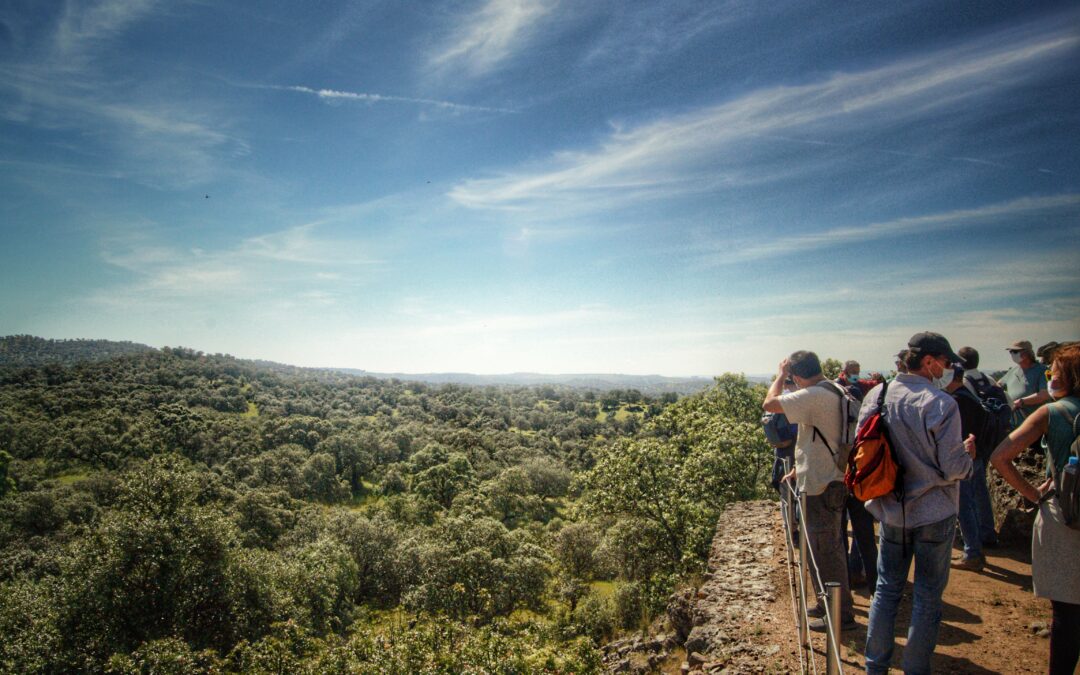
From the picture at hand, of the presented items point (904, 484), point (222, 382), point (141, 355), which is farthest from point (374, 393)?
point (904, 484)

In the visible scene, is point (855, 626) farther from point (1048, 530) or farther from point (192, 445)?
point (192, 445)

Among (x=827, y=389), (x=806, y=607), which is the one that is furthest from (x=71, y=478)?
(x=827, y=389)

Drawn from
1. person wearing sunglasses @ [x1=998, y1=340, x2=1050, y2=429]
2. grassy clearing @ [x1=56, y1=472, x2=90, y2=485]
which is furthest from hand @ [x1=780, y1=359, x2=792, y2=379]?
grassy clearing @ [x1=56, y1=472, x2=90, y2=485]

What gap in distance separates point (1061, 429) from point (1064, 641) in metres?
1.66

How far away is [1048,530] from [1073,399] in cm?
104

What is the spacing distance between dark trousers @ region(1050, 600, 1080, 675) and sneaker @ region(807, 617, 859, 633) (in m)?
2.16

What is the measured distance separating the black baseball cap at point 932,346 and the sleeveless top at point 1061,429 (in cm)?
73

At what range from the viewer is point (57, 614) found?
64.3ft

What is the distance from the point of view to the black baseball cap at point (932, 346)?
4141mm

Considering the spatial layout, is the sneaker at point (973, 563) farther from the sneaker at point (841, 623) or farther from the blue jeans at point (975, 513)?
the sneaker at point (841, 623)

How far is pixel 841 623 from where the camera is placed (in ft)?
19.1

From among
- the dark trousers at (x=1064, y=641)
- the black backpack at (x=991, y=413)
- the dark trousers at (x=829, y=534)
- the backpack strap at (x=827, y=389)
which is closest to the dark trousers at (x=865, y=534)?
the dark trousers at (x=829, y=534)

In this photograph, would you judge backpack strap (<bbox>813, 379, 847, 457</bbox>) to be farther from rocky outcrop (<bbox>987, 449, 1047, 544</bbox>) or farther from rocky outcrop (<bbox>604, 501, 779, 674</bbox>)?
rocky outcrop (<bbox>987, 449, 1047, 544</bbox>)

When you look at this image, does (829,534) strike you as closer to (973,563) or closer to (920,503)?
(920,503)
